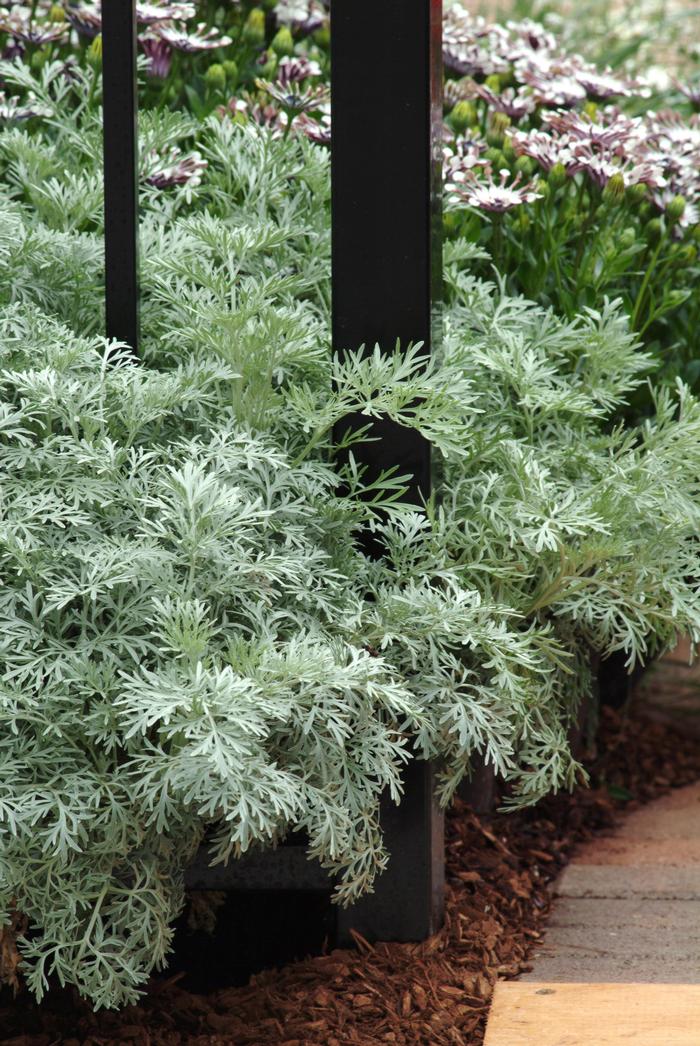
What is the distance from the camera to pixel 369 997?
204cm

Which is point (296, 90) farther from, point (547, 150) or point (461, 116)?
point (547, 150)

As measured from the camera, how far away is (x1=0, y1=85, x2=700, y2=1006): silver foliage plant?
1761 millimetres

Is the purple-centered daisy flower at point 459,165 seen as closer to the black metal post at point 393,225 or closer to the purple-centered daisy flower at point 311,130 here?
the purple-centered daisy flower at point 311,130

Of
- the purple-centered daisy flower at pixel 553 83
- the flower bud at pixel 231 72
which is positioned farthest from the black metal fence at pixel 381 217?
the flower bud at pixel 231 72

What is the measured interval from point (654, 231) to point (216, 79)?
116 centimetres


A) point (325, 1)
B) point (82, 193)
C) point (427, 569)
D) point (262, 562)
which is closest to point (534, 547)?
point (427, 569)

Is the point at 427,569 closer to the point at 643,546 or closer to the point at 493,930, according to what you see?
the point at 643,546

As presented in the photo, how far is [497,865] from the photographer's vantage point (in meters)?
2.53

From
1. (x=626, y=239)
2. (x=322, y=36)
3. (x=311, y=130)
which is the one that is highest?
(x=322, y=36)

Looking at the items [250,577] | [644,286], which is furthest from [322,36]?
[250,577]

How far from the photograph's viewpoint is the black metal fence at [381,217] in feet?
6.91

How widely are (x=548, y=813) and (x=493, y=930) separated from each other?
0.85m

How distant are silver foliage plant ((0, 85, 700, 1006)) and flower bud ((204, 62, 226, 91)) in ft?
3.09

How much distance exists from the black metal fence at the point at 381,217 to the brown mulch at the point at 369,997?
89 mm
